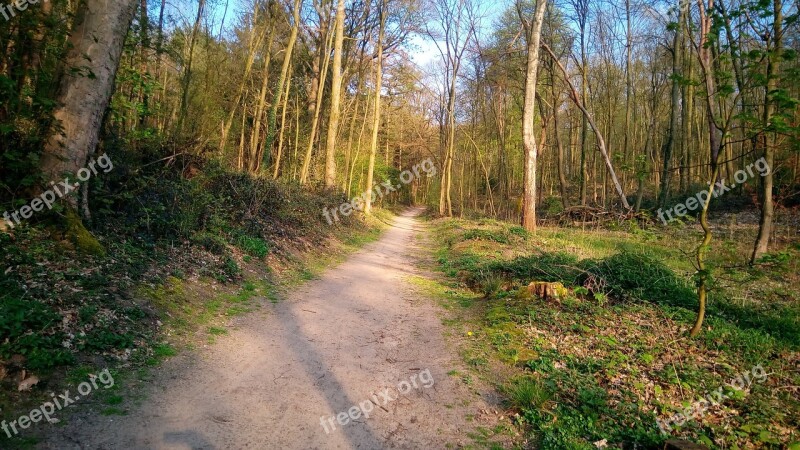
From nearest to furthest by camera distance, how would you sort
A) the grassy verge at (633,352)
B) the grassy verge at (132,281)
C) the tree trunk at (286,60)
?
the grassy verge at (132,281)
the grassy verge at (633,352)
the tree trunk at (286,60)

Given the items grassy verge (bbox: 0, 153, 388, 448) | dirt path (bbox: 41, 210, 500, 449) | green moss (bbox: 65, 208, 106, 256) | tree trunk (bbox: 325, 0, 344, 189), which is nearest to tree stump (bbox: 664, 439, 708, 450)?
dirt path (bbox: 41, 210, 500, 449)

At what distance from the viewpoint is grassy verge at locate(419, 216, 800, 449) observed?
139 inches

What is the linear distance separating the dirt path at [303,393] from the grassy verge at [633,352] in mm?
655

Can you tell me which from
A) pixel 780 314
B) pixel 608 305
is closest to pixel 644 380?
pixel 608 305

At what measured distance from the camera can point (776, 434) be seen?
11.1 ft

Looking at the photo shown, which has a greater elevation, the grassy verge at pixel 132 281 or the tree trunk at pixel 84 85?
the tree trunk at pixel 84 85

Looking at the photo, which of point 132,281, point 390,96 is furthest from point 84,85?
point 390,96

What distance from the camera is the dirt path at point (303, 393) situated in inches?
126

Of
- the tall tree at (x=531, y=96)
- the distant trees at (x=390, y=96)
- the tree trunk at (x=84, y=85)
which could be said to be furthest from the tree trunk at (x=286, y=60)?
the tree trunk at (x=84, y=85)

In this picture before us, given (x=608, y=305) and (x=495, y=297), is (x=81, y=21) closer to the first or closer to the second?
(x=495, y=297)

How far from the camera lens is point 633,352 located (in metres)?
4.75

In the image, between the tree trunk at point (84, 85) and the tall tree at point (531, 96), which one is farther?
the tall tree at point (531, 96)

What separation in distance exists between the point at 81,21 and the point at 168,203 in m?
2.94

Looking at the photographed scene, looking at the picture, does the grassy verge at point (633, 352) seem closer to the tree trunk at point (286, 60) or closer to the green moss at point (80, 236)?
the green moss at point (80, 236)
